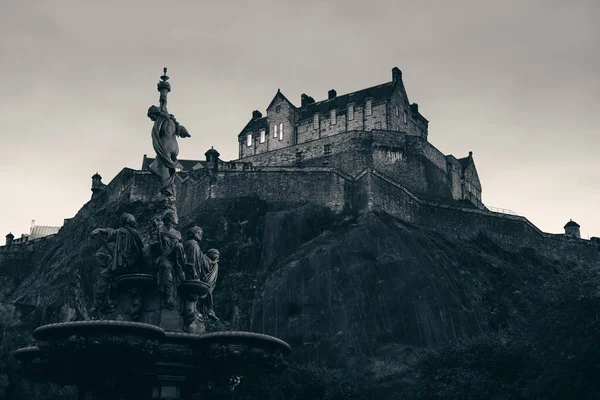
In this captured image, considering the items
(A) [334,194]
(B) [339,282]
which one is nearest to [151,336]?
(B) [339,282]

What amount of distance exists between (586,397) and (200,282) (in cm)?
2345

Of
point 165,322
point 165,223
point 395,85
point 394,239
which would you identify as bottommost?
point 165,322

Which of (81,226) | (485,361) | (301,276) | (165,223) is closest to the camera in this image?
(165,223)

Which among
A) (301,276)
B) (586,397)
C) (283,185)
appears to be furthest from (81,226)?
(586,397)

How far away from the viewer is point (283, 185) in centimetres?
6950

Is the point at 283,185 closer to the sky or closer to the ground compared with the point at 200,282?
closer to the sky

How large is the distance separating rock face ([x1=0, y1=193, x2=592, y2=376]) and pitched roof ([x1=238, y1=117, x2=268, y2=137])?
931 inches

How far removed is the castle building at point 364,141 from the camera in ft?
260

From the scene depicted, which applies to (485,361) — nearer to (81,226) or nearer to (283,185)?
(283,185)

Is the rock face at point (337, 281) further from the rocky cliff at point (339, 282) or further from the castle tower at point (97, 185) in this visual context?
the castle tower at point (97, 185)

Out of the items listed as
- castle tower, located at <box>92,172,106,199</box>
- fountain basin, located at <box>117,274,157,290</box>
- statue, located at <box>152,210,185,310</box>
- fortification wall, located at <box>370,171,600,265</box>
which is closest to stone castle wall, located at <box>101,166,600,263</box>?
fortification wall, located at <box>370,171,600,265</box>

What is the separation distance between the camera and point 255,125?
93562 millimetres

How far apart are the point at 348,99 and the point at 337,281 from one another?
3481 centimetres

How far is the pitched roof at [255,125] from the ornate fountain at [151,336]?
74.6 m
